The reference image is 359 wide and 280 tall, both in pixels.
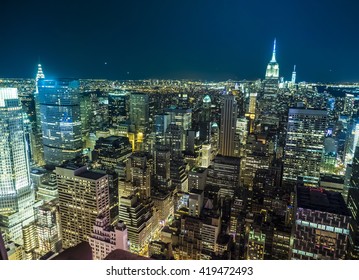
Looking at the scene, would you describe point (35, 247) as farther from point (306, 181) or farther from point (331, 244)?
point (306, 181)

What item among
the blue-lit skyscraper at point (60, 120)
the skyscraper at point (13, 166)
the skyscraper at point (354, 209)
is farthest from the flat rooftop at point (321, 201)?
the blue-lit skyscraper at point (60, 120)

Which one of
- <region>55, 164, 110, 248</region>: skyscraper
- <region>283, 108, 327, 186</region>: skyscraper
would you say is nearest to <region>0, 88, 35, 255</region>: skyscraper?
<region>55, 164, 110, 248</region>: skyscraper

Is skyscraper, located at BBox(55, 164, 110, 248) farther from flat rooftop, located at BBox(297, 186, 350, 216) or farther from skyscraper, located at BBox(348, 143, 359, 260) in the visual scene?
skyscraper, located at BBox(348, 143, 359, 260)

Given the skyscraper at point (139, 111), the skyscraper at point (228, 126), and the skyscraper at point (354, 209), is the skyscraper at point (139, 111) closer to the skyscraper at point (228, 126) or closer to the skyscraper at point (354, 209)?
the skyscraper at point (228, 126)

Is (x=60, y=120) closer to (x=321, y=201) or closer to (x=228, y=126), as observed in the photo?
(x=228, y=126)
